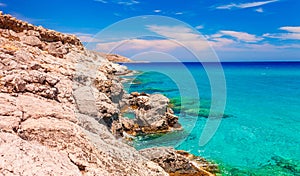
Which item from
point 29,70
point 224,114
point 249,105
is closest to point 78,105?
point 29,70

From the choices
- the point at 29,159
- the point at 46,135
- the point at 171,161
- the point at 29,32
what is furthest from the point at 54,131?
the point at 29,32

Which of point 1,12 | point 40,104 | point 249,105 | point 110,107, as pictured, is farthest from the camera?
point 249,105

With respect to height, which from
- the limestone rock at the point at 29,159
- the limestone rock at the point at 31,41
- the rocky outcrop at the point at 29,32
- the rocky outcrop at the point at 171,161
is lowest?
the rocky outcrop at the point at 171,161

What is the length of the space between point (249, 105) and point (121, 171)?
166ft

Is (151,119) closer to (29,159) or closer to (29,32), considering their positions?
(29,32)

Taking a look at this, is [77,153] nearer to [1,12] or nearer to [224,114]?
[1,12]

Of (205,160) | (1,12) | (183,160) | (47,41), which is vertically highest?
(1,12)

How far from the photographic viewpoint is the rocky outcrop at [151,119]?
29.5 m

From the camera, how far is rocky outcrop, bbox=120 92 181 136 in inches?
1162

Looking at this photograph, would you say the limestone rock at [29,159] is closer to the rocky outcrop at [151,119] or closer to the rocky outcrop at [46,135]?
the rocky outcrop at [46,135]

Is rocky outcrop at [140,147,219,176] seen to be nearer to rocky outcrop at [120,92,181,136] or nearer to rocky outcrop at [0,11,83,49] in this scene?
rocky outcrop at [120,92,181,136]

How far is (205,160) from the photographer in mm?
23016

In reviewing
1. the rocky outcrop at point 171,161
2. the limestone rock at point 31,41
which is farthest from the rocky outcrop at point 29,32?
the rocky outcrop at point 171,161

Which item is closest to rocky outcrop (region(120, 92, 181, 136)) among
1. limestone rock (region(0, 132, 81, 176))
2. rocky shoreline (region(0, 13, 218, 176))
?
rocky shoreline (region(0, 13, 218, 176))
